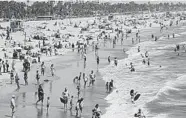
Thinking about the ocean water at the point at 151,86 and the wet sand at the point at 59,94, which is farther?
the ocean water at the point at 151,86

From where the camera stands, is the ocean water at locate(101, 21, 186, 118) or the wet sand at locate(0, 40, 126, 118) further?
the ocean water at locate(101, 21, 186, 118)

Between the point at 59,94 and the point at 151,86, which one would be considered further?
the point at 151,86

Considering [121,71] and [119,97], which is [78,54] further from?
[119,97]

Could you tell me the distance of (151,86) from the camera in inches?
1265

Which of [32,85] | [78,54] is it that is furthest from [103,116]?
[78,54]

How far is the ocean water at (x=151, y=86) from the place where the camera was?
80.0 ft

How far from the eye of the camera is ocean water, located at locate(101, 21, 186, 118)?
24.4m

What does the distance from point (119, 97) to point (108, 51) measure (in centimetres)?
2956

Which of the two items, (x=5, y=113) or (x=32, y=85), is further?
(x=32, y=85)

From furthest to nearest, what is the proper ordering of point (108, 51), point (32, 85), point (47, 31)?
1. point (47, 31)
2. point (108, 51)
3. point (32, 85)

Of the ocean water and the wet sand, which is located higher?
the wet sand

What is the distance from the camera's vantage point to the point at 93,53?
54.0 meters

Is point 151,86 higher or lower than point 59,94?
lower

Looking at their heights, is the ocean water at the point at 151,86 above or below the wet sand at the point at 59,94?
below
